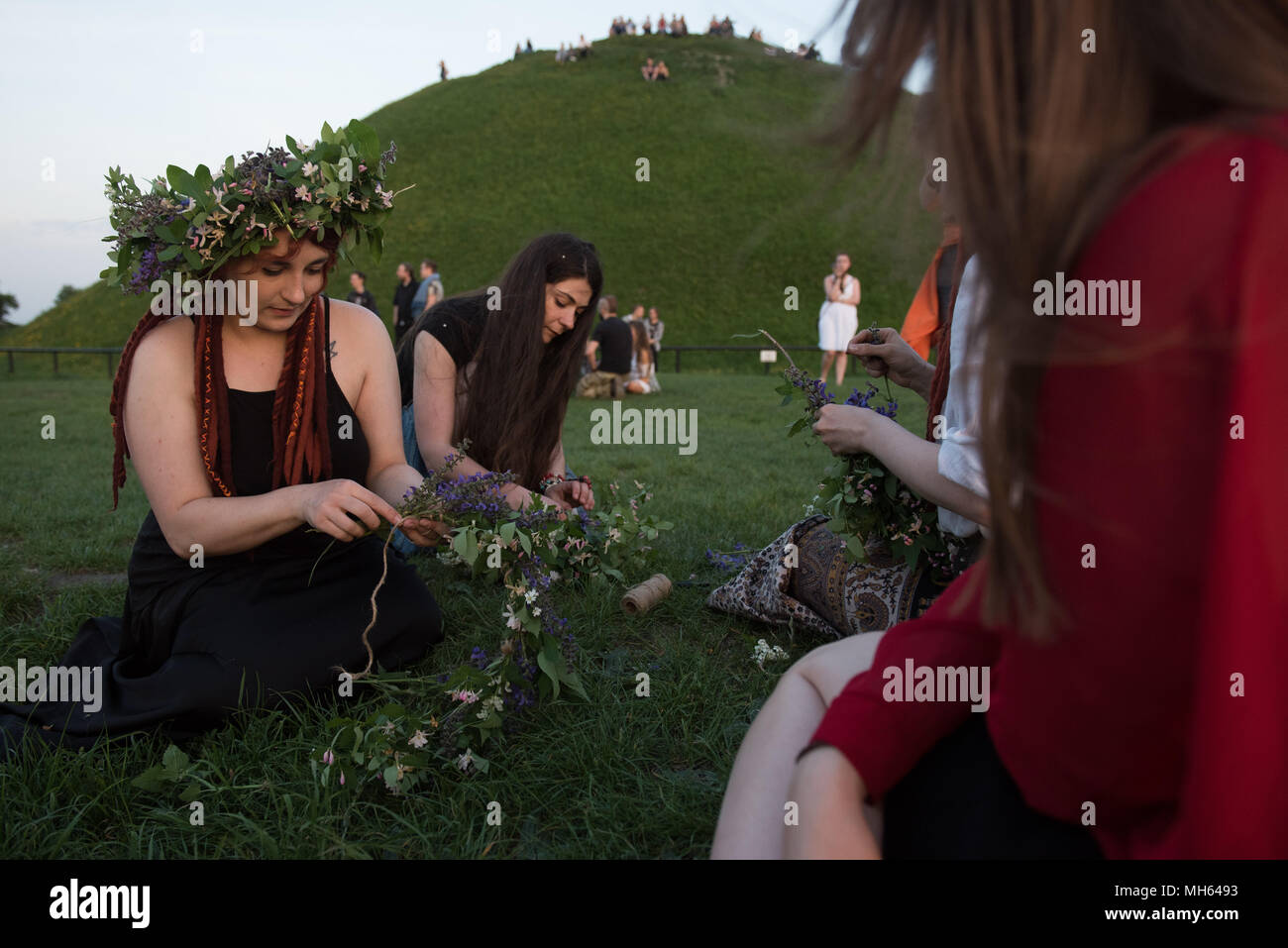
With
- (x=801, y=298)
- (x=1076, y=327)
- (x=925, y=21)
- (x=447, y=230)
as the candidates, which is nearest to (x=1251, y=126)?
(x=1076, y=327)

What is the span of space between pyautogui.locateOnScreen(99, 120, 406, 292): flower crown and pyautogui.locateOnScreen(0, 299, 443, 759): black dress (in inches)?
18.2

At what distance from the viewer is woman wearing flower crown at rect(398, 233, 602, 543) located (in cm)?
420

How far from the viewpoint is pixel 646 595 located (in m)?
3.66

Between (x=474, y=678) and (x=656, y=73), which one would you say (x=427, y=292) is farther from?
(x=656, y=73)

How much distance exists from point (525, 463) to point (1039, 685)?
137 inches

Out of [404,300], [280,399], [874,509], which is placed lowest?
[874,509]

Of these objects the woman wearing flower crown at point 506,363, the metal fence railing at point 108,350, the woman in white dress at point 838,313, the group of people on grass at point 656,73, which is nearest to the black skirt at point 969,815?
the woman wearing flower crown at point 506,363

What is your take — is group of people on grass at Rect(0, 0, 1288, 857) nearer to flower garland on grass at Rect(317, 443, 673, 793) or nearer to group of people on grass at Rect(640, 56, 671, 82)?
flower garland on grass at Rect(317, 443, 673, 793)

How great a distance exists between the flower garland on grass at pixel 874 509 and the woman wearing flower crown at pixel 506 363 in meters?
1.37

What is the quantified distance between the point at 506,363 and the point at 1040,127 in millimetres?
3463

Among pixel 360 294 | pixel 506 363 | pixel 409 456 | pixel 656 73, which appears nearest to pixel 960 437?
pixel 506 363

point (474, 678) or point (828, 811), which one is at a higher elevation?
point (828, 811)
